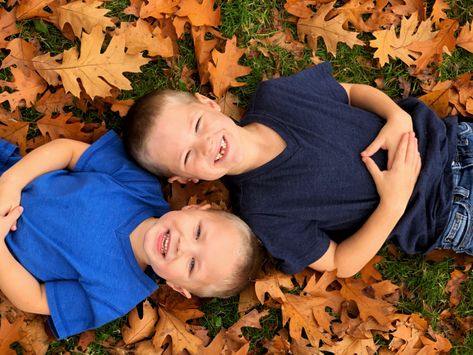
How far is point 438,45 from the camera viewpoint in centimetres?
362

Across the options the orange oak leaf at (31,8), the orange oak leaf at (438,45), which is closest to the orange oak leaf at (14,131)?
the orange oak leaf at (31,8)

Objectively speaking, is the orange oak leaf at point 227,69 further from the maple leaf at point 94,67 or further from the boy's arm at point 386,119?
the boy's arm at point 386,119

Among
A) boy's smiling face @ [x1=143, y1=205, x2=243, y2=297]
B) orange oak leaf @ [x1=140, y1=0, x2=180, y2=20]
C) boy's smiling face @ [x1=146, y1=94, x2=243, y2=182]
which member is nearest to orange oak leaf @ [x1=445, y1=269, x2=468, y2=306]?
boy's smiling face @ [x1=143, y1=205, x2=243, y2=297]

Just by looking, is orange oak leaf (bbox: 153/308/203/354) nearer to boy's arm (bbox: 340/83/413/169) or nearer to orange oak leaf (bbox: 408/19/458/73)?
boy's arm (bbox: 340/83/413/169)

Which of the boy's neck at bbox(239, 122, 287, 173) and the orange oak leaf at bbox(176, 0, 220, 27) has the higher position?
the orange oak leaf at bbox(176, 0, 220, 27)

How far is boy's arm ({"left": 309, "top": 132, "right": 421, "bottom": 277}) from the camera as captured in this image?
3043 millimetres

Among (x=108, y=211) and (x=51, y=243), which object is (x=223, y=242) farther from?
(x=51, y=243)

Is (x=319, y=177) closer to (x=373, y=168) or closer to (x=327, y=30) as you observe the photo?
(x=373, y=168)

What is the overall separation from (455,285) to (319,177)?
1377 millimetres

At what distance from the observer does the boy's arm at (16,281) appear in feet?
9.53

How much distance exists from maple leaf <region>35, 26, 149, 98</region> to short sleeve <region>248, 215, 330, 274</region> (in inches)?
46.2

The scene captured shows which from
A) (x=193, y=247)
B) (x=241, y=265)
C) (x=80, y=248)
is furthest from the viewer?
(x=80, y=248)

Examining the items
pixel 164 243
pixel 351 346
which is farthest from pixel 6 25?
pixel 351 346

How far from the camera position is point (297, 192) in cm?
305
